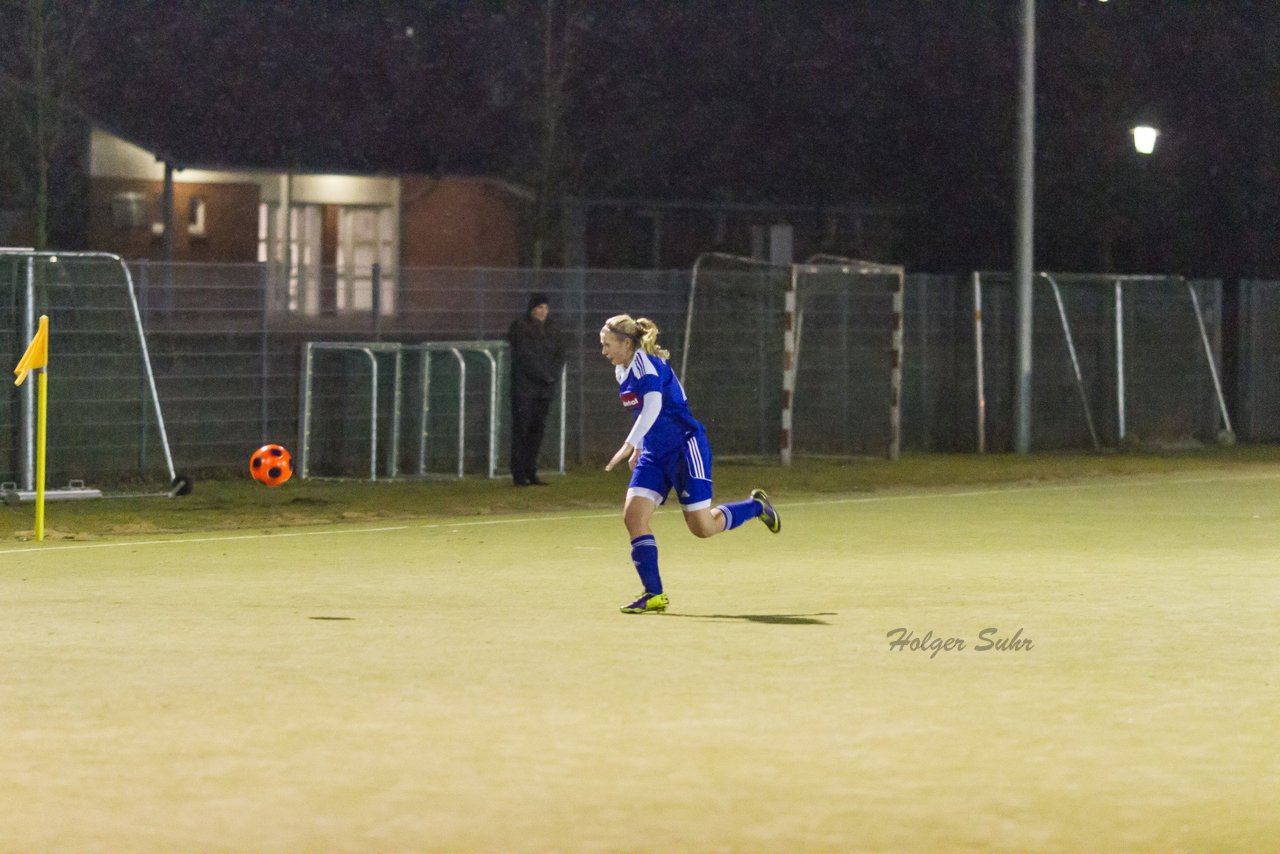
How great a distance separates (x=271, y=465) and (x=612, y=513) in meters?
3.40

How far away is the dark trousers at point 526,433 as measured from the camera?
21172mm

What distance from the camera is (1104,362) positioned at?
96.8 ft

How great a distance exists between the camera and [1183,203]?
4219cm

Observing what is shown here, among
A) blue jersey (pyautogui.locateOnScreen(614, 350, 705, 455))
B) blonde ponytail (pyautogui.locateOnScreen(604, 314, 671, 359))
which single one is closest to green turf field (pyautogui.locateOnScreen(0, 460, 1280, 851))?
blue jersey (pyautogui.locateOnScreen(614, 350, 705, 455))

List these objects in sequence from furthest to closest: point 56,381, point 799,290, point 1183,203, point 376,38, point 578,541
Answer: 1. point 376,38
2. point 1183,203
3. point 799,290
4. point 56,381
5. point 578,541

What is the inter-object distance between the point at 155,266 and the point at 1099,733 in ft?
49.9

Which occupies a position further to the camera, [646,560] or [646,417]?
[646,417]

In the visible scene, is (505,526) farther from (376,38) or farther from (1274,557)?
(376,38)

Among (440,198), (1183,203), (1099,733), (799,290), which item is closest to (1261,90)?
(1183,203)

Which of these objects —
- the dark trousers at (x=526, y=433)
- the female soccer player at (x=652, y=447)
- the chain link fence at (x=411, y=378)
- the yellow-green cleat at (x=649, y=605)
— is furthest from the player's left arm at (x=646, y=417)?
the chain link fence at (x=411, y=378)

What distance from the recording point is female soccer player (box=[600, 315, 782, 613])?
11867mm
